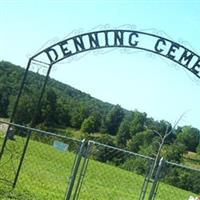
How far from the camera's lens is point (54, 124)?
4055 inches

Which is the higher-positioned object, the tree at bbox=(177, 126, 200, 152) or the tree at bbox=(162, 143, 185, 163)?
the tree at bbox=(177, 126, 200, 152)

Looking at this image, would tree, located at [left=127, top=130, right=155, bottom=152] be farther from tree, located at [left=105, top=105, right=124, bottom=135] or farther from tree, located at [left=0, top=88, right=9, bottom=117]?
tree, located at [left=0, top=88, right=9, bottom=117]

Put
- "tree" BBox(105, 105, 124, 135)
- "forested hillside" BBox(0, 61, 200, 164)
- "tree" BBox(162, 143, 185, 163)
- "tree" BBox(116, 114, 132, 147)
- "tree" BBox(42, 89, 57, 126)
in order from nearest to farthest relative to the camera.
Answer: "tree" BBox(162, 143, 185, 163), "forested hillside" BBox(0, 61, 200, 164), "tree" BBox(42, 89, 57, 126), "tree" BBox(116, 114, 132, 147), "tree" BBox(105, 105, 124, 135)

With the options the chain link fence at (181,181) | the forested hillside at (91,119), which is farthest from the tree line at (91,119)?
the chain link fence at (181,181)

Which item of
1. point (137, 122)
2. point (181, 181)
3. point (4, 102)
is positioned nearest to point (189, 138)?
point (137, 122)

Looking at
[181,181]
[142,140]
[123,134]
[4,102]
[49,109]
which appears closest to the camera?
[181,181]

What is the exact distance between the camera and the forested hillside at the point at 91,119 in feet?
289

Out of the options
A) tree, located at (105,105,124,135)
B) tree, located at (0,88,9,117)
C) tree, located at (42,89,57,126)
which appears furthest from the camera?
tree, located at (105,105,124,135)

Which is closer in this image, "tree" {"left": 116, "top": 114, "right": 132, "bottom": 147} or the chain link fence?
the chain link fence

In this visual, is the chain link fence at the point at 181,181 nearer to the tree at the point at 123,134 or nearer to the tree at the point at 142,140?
the tree at the point at 142,140

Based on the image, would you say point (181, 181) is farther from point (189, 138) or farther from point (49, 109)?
point (189, 138)

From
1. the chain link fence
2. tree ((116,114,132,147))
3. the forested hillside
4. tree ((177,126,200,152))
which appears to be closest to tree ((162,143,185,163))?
the forested hillside

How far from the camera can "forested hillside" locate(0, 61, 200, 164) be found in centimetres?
8812

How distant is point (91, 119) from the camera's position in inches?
4459
